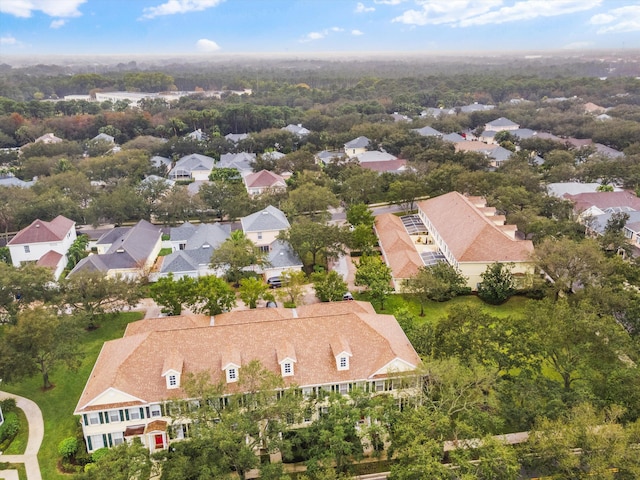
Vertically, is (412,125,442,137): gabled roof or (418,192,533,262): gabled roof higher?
(412,125,442,137): gabled roof

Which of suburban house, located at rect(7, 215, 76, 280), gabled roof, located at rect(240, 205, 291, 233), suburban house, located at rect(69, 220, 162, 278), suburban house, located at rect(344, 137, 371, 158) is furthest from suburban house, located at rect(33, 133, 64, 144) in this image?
gabled roof, located at rect(240, 205, 291, 233)

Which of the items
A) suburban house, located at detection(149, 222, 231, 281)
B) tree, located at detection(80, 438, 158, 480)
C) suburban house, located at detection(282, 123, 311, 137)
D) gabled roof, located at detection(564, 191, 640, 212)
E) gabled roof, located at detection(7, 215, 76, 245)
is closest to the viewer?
tree, located at detection(80, 438, 158, 480)

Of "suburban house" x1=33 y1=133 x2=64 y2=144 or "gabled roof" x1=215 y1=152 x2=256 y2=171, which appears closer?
"gabled roof" x1=215 y1=152 x2=256 y2=171

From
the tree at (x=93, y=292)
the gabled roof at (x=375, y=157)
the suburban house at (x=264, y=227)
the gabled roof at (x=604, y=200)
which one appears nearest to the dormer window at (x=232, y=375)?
the tree at (x=93, y=292)

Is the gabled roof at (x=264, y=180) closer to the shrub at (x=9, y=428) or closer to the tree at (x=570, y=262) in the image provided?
the tree at (x=570, y=262)

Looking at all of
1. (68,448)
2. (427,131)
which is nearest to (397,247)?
(68,448)

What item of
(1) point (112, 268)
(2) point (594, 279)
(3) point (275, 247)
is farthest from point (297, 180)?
(2) point (594, 279)

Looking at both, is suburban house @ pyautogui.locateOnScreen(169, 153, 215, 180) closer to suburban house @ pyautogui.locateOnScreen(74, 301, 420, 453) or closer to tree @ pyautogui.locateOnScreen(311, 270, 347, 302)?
tree @ pyautogui.locateOnScreen(311, 270, 347, 302)
